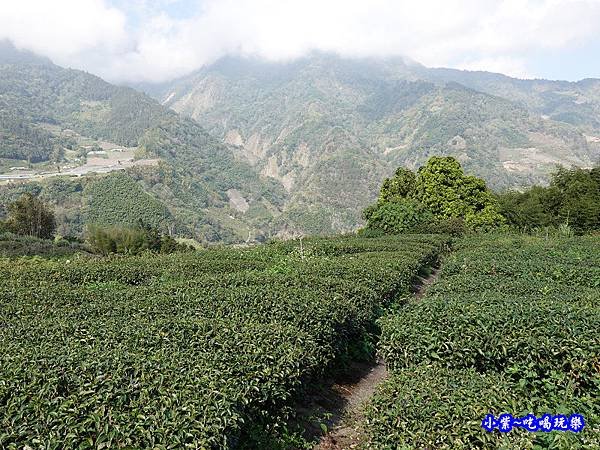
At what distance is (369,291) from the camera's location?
11141mm

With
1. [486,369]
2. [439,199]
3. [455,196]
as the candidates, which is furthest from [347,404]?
[455,196]

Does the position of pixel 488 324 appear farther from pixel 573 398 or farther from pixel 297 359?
pixel 297 359

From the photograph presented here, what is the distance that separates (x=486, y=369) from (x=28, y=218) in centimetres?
6768

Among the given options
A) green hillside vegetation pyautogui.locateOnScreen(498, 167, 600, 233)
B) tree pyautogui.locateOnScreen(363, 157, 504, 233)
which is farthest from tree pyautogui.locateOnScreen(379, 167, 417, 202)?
green hillside vegetation pyautogui.locateOnScreen(498, 167, 600, 233)

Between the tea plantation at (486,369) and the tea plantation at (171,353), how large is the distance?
155mm

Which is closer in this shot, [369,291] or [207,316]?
[207,316]

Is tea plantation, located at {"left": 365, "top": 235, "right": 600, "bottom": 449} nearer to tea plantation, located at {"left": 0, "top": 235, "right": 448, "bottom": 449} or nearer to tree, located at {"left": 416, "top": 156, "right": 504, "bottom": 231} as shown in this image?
tea plantation, located at {"left": 0, "top": 235, "right": 448, "bottom": 449}

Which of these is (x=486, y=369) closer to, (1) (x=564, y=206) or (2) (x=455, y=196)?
(2) (x=455, y=196)

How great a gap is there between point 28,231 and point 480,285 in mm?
64062

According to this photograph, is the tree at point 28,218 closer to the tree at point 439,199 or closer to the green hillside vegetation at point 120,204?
the tree at point 439,199

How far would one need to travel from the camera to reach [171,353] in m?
6.30

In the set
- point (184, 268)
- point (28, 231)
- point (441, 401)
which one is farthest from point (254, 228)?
point (441, 401)

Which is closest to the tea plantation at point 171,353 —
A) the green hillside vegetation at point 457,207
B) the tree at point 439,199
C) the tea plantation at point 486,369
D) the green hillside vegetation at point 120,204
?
the tea plantation at point 486,369

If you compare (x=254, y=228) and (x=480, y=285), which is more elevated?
(x=480, y=285)
